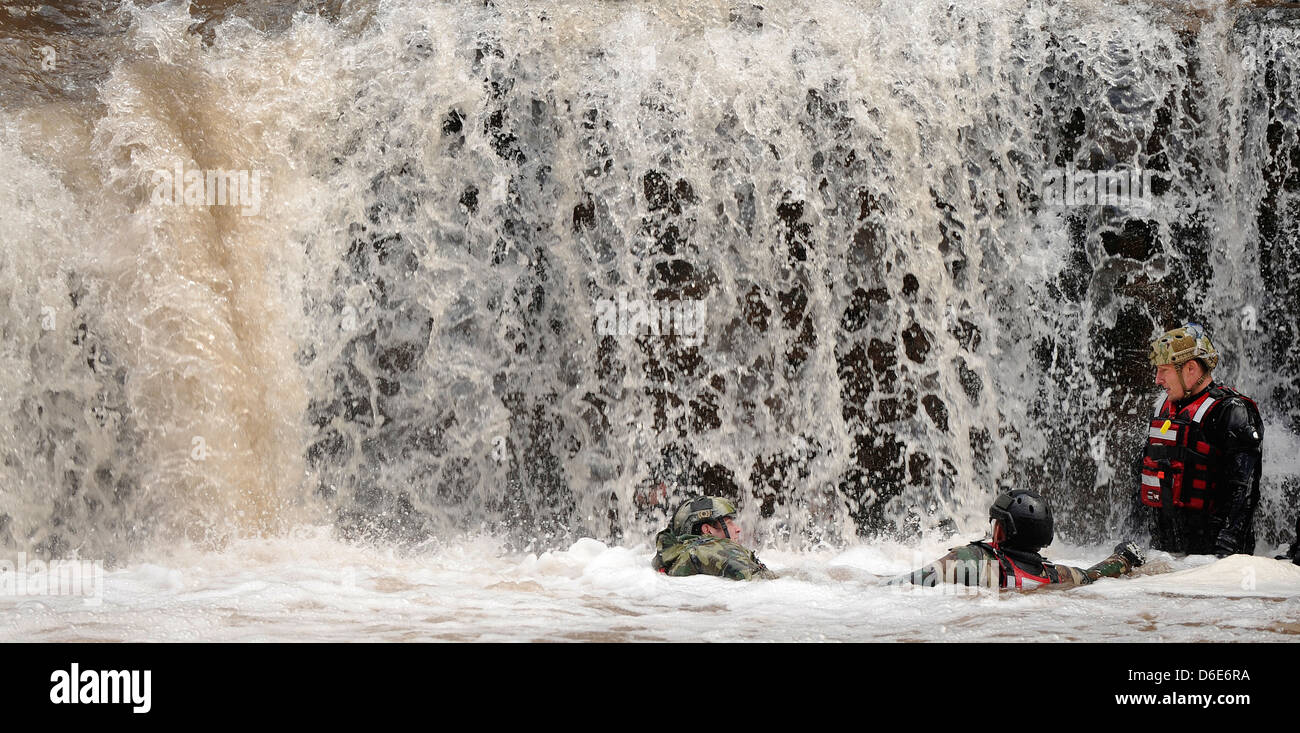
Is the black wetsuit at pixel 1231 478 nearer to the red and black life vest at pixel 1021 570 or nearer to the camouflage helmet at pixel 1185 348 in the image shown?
the camouflage helmet at pixel 1185 348

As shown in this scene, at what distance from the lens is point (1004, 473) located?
741 cm

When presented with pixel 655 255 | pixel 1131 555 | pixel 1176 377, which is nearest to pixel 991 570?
pixel 1131 555

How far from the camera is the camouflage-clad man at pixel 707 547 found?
5496 mm

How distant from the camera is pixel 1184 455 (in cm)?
603

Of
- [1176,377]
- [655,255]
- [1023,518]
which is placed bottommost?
[1023,518]

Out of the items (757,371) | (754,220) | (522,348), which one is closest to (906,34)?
(754,220)

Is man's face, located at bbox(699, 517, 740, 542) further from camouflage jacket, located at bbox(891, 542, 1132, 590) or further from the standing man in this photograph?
the standing man

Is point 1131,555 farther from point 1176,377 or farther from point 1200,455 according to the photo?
point 1176,377

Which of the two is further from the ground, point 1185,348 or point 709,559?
point 1185,348

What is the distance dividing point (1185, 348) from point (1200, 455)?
1.62ft

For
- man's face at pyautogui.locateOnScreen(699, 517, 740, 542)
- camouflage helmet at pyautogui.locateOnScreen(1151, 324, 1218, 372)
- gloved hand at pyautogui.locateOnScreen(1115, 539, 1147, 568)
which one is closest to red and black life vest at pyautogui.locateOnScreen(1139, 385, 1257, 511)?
camouflage helmet at pyautogui.locateOnScreen(1151, 324, 1218, 372)

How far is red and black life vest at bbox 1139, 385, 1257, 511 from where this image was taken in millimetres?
5969

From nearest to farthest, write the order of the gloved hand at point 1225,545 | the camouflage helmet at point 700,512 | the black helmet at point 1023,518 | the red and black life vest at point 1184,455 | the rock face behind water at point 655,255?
1. the black helmet at point 1023,518
2. the camouflage helmet at point 700,512
3. the gloved hand at point 1225,545
4. the red and black life vest at point 1184,455
5. the rock face behind water at point 655,255

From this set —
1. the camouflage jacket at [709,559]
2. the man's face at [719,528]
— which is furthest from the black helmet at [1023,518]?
the man's face at [719,528]
